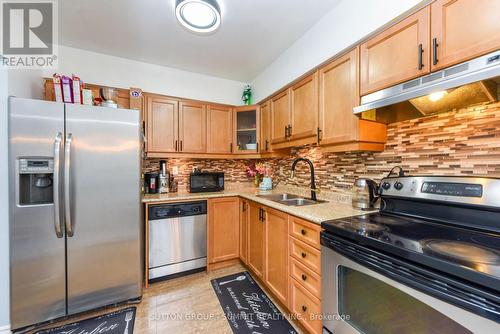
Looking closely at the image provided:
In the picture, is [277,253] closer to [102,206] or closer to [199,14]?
[102,206]

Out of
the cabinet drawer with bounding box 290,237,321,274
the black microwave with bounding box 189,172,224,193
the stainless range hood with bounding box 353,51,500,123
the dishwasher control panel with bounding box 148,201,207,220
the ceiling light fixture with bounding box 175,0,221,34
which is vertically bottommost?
the cabinet drawer with bounding box 290,237,321,274

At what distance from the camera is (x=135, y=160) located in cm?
179

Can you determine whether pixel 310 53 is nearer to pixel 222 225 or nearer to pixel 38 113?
pixel 222 225

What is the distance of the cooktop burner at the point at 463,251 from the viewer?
2.41 ft

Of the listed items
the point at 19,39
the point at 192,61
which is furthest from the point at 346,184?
the point at 19,39

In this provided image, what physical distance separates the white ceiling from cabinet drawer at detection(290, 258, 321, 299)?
201 centimetres

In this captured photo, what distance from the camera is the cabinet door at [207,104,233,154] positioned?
9.02 feet

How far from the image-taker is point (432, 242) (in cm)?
89

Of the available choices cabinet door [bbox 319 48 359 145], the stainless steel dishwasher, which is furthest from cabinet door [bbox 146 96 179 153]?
cabinet door [bbox 319 48 359 145]

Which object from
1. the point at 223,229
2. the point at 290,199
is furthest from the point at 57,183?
the point at 290,199

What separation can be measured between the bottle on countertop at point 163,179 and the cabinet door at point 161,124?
24 cm

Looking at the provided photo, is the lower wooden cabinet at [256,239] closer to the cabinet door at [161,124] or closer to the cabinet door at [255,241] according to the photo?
the cabinet door at [255,241]

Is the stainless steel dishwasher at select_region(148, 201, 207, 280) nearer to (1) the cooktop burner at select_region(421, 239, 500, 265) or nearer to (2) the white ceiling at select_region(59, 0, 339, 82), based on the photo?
(2) the white ceiling at select_region(59, 0, 339, 82)

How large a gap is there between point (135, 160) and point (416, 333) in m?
2.06
